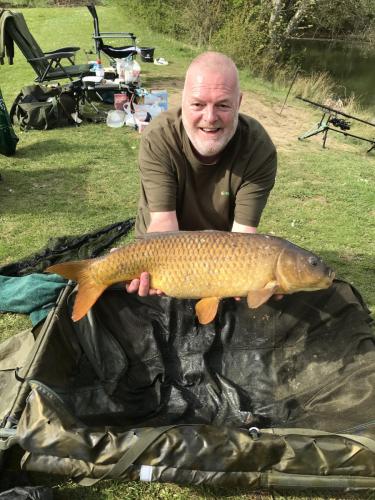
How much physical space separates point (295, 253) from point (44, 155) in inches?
121

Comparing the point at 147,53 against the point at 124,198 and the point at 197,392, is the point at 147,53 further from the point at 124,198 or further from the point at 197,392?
the point at 197,392

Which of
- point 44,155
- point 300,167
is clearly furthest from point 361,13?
point 44,155

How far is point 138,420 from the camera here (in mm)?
1530

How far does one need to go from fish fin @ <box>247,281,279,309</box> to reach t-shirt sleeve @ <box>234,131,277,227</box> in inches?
15.8

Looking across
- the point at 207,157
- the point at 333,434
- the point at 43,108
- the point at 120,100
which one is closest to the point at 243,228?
the point at 207,157

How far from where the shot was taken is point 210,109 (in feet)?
4.72

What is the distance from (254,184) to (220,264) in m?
0.50

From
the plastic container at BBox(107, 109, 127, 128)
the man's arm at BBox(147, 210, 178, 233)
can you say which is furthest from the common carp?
the plastic container at BBox(107, 109, 127, 128)

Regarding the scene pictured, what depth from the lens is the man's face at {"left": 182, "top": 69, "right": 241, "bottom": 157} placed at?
1423mm

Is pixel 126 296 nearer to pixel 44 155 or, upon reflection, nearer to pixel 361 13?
pixel 44 155

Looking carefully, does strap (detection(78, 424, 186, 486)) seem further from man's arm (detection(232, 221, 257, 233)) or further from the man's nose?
the man's nose

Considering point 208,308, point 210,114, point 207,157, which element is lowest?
point 208,308

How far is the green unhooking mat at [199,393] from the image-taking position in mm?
1082

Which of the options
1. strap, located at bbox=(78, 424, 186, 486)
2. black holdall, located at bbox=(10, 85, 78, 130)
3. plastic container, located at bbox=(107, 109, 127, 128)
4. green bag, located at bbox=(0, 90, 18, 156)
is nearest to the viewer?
strap, located at bbox=(78, 424, 186, 486)
